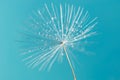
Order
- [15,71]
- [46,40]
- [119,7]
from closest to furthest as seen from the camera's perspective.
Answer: [46,40]
[15,71]
[119,7]

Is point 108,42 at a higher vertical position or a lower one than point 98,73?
higher

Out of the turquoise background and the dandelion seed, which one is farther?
the turquoise background

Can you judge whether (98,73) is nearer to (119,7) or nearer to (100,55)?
(100,55)

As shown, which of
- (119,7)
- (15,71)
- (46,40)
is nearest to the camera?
(46,40)

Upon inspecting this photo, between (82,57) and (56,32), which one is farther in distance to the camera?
(82,57)

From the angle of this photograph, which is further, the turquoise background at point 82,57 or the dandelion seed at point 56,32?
the turquoise background at point 82,57

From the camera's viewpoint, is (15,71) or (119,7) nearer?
(15,71)

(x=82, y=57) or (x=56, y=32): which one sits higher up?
(x=56, y=32)

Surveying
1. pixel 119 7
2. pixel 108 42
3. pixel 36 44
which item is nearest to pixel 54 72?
pixel 36 44
